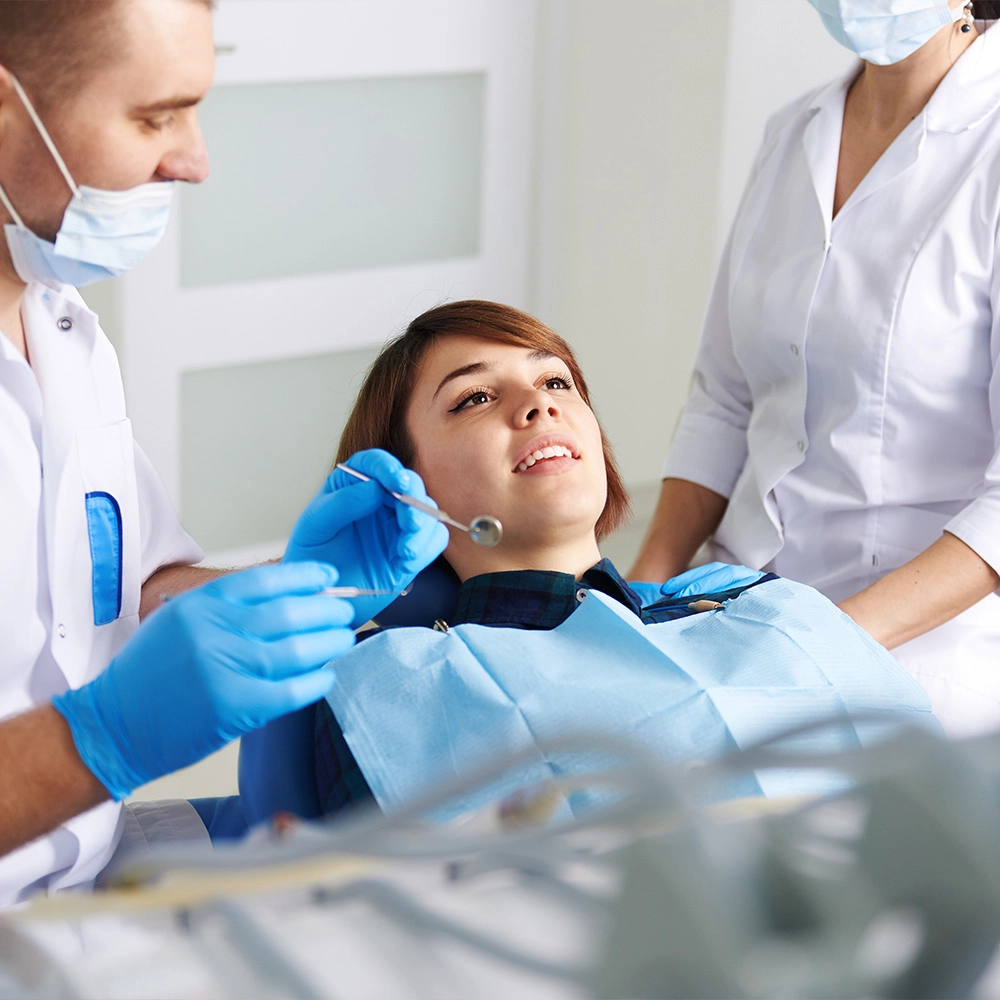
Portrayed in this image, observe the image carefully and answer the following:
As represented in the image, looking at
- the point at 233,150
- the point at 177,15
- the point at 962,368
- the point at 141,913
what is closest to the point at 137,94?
the point at 177,15

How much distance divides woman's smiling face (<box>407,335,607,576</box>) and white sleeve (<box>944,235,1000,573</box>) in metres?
0.50

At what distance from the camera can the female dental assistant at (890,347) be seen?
1.65 m

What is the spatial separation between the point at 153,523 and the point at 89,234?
41 centimetres

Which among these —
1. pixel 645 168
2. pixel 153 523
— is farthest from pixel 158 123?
pixel 645 168

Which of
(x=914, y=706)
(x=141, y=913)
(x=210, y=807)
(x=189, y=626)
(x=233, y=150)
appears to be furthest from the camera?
(x=233, y=150)

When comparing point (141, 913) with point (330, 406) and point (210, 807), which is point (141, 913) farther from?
point (330, 406)

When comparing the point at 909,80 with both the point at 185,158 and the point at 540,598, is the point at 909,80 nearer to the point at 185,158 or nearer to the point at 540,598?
the point at 540,598

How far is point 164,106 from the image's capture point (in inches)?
43.7

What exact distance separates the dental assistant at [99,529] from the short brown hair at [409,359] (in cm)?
28

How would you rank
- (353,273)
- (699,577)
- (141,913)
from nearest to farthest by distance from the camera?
1. (141,913)
2. (699,577)
3. (353,273)

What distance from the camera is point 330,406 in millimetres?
3715

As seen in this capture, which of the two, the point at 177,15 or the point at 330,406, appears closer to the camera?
the point at 177,15

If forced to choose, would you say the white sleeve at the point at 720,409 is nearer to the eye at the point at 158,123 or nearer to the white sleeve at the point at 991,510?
the white sleeve at the point at 991,510

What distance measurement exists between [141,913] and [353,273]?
3063 millimetres
